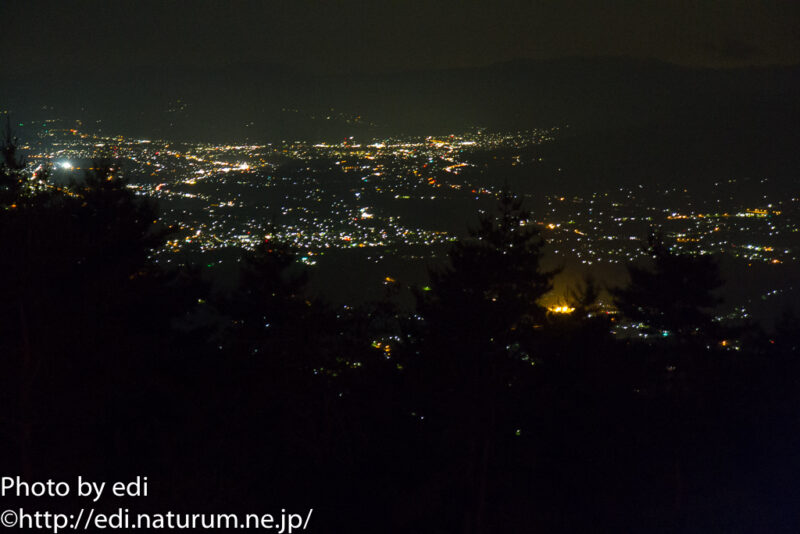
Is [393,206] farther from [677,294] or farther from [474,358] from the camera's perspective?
[474,358]

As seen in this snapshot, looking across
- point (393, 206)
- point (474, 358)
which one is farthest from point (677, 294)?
point (393, 206)

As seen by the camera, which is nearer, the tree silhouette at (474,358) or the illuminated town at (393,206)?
the tree silhouette at (474,358)

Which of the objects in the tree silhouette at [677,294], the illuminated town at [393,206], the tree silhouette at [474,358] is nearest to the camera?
the tree silhouette at [474,358]

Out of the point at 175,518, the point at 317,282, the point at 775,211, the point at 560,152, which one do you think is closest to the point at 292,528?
the point at 175,518

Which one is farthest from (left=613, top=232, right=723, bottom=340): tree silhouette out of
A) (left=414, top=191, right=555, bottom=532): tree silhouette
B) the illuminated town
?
the illuminated town

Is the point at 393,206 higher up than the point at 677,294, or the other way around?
the point at 393,206

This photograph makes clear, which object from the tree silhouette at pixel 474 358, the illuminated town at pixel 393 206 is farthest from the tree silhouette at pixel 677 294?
the illuminated town at pixel 393 206

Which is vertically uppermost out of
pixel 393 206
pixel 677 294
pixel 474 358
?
pixel 393 206

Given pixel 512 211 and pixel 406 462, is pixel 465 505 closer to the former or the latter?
pixel 406 462

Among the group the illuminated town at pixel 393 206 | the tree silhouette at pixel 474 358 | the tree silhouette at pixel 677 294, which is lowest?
the tree silhouette at pixel 474 358

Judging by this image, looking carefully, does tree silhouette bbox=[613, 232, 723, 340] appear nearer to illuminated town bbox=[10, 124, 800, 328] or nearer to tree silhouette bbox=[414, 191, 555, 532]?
tree silhouette bbox=[414, 191, 555, 532]

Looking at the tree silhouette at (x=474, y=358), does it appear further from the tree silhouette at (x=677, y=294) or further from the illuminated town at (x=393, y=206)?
the illuminated town at (x=393, y=206)
